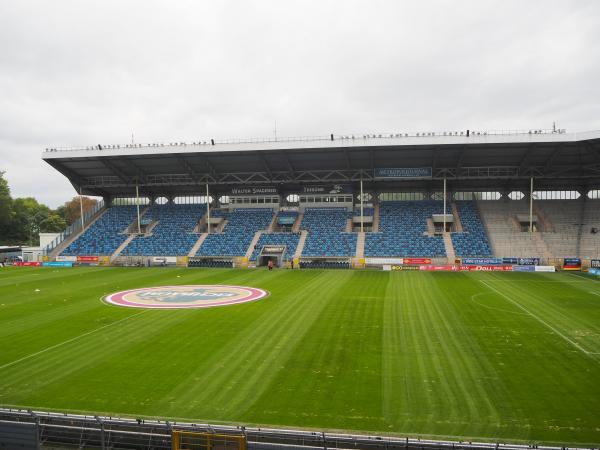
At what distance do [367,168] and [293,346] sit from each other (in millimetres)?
42385

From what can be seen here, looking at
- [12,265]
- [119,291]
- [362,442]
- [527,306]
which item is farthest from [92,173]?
[362,442]

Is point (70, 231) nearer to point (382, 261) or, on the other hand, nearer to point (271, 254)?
point (271, 254)

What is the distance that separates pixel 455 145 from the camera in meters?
49.2

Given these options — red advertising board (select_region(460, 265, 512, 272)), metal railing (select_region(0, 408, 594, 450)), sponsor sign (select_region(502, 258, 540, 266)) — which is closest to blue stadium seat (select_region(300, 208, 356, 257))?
red advertising board (select_region(460, 265, 512, 272))

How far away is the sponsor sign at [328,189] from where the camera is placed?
6341 cm

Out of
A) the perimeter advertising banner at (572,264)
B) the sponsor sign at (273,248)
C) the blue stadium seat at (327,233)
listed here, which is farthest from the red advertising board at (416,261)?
the sponsor sign at (273,248)

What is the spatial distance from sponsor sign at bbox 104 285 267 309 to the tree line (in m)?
71.2

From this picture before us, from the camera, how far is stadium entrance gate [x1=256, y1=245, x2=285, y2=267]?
176ft

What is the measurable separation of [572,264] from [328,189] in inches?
1309

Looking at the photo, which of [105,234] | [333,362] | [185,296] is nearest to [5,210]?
[105,234]

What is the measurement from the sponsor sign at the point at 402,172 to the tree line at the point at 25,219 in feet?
254

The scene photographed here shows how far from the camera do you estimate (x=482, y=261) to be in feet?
155

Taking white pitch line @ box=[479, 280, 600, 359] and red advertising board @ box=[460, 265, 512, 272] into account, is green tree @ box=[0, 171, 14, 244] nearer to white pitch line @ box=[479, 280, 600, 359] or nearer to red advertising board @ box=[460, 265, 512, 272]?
red advertising board @ box=[460, 265, 512, 272]

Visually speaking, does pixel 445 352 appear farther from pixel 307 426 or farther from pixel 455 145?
pixel 455 145
